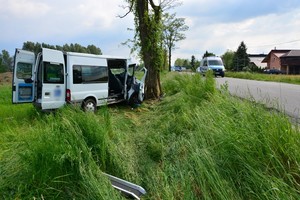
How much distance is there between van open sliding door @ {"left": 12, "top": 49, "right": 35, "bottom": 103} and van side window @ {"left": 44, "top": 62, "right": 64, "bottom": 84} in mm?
674

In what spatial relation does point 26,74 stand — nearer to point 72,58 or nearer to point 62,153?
point 72,58

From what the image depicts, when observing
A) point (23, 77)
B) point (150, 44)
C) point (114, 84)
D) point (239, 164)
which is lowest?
point (239, 164)

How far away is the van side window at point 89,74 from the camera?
8907mm

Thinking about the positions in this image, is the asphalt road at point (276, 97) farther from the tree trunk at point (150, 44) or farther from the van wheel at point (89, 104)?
→ the van wheel at point (89, 104)

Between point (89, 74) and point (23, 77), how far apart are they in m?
2.38

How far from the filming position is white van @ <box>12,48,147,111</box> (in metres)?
8.07

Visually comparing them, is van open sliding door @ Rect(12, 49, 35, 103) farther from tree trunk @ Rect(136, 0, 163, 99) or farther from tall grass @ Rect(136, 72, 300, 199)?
tall grass @ Rect(136, 72, 300, 199)

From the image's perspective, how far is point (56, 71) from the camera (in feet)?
27.2

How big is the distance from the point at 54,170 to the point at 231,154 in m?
2.15

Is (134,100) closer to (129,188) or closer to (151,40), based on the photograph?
(151,40)

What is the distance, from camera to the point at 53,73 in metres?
8.22

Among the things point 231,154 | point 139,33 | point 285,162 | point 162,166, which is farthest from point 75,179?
point 139,33

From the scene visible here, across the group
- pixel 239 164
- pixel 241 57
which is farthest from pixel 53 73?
pixel 241 57

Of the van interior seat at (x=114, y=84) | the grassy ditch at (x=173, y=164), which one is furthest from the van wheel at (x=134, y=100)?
the grassy ditch at (x=173, y=164)
